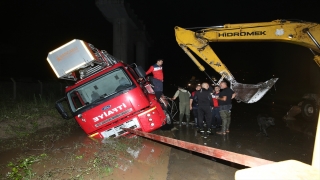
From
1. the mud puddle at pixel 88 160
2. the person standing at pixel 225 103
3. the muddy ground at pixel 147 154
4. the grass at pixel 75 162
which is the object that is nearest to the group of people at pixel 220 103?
the person standing at pixel 225 103

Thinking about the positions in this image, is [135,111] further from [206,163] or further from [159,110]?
[206,163]

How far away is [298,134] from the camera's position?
7.20 meters

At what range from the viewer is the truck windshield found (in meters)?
6.46

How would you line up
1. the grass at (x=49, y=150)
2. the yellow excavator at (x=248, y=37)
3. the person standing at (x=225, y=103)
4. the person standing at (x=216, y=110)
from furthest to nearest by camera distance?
the person standing at (x=216, y=110), the person standing at (x=225, y=103), the yellow excavator at (x=248, y=37), the grass at (x=49, y=150)

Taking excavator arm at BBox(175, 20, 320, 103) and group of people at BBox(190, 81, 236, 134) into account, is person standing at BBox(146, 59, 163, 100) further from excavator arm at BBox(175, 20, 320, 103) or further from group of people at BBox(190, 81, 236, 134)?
group of people at BBox(190, 81, 236, 134)

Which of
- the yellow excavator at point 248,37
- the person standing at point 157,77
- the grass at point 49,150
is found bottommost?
the grass at point 49,150

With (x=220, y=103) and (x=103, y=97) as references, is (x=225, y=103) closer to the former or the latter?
(x=220, y=103)

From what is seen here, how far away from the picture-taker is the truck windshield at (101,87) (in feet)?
21.2

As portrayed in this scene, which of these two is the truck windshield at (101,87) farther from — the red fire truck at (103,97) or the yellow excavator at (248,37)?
the yellow excavator at (248,37)

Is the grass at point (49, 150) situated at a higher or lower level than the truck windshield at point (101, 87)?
lower

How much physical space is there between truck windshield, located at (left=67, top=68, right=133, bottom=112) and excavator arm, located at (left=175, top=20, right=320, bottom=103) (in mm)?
2475

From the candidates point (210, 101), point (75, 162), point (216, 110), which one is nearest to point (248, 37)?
point (210, 101)

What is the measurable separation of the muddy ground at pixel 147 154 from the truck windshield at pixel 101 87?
129 cm

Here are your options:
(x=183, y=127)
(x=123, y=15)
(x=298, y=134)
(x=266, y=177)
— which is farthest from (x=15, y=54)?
(x=266, y=177)
